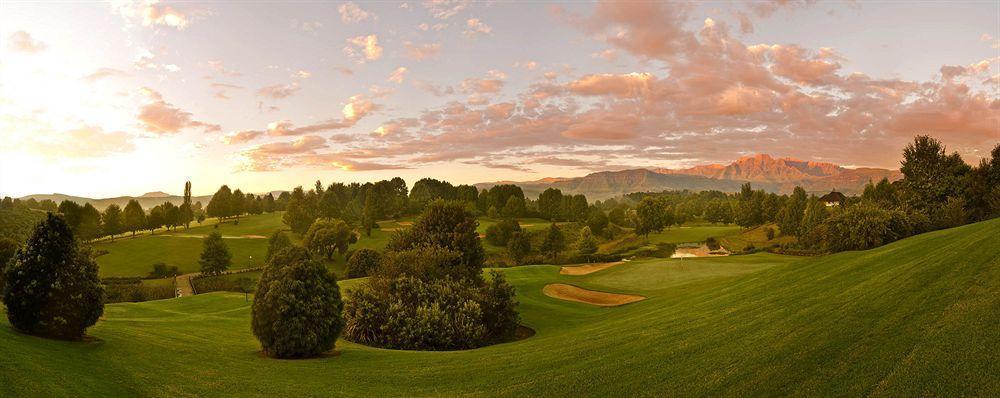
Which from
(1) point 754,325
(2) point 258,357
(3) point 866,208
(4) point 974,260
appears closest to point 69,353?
(2) point 258,357

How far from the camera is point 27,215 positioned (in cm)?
9862

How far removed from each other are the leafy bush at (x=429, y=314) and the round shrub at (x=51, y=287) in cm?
1136

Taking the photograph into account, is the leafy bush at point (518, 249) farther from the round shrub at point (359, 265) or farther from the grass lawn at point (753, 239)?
the grass lawn at point (753, 239)

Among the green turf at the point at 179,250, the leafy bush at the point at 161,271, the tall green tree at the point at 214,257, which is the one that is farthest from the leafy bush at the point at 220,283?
the green turf at the point at 179,250

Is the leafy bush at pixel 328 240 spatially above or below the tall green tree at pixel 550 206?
below

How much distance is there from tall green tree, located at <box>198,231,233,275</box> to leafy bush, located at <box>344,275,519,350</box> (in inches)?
2169

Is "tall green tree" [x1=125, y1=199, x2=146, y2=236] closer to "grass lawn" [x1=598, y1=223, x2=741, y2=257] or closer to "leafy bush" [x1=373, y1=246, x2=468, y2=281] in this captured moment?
"leafy bush" [x1=373, y1=246, x2=468, y2=281]

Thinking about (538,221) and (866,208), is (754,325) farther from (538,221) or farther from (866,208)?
(538,221)

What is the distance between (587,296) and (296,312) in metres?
24.6

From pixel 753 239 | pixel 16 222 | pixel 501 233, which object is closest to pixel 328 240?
pixel 501 233

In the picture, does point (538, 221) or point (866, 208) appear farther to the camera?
point (538, 221)

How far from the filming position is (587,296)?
37438 mm

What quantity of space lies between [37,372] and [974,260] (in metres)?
24.4

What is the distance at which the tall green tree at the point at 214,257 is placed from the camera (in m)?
70.0
